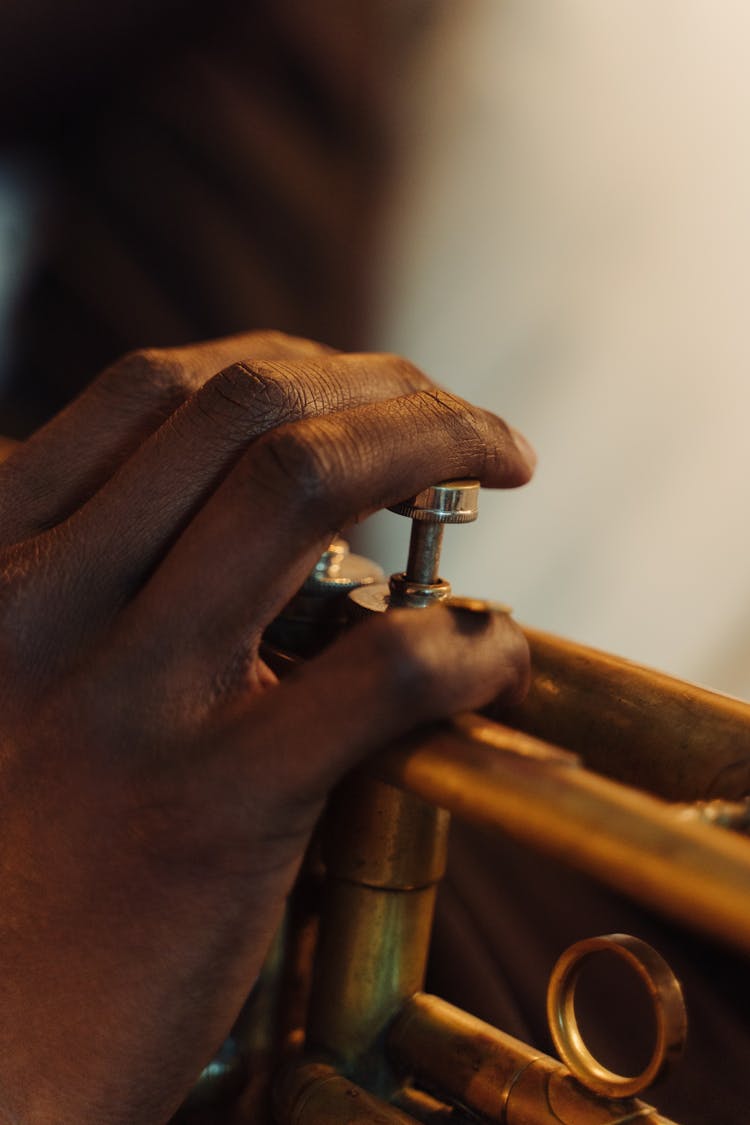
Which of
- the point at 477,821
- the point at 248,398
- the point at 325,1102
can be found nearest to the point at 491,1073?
the point at 325,1102

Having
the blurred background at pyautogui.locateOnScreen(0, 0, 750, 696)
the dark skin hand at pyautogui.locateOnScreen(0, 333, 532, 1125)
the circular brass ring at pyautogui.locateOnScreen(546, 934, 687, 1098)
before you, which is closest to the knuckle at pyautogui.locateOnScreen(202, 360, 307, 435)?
the dark skin hand at pyautogui.locateOnScreen(0, 333, 532, 1125)

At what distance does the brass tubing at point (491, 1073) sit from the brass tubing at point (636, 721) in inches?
4.8

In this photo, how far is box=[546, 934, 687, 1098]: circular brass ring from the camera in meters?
0.42

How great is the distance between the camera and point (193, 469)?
0.46m

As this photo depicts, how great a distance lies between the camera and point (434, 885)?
53 centimetres

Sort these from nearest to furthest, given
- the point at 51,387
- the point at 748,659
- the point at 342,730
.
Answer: the point at 342,730
the point at 748,659
the point at 51,387

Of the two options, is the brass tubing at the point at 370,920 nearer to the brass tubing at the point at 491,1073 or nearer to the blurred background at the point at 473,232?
the brass tubing at the point at 491,1073

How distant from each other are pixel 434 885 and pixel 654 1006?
0.12 metres

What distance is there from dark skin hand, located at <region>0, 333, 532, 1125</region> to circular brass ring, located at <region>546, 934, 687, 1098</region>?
A: 0.11 metres

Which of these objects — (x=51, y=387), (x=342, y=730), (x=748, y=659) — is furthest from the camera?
(x=51, y=387)

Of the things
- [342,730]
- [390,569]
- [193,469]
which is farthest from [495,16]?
[342,730]

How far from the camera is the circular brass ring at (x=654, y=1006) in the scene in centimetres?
42

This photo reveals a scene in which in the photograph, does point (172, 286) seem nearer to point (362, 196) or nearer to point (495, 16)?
point (362, 196)

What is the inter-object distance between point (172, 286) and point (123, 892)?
A: 1011 millimetres
